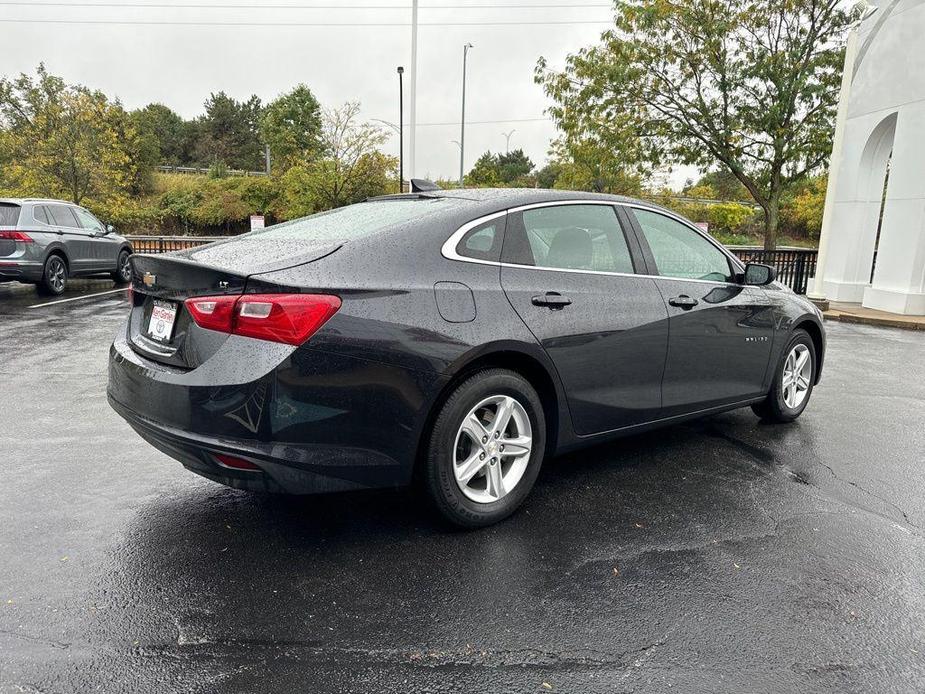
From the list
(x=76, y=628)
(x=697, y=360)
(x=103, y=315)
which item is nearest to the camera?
(x=76, y=628)

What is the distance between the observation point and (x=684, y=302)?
13.7 ft

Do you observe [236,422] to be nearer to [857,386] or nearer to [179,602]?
[179,602]

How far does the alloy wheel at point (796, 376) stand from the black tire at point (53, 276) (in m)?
12.1

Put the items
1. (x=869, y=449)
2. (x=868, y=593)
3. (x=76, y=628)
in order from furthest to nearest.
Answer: (x=869, y=449) → (x=868, y=593) → (x=76, y=628)

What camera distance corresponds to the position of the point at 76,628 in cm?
249

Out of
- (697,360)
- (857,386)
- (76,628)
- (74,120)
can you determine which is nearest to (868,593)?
(697,360)

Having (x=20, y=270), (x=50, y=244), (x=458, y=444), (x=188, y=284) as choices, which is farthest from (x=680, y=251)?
(x=50, y=244)

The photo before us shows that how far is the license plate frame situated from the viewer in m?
3.05

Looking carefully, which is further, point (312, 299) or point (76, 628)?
point (312, 299)

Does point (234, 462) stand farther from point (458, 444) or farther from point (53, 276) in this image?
point (53, 276)

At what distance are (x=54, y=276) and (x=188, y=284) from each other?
448 inches

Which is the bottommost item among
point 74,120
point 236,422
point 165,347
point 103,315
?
point 103,315

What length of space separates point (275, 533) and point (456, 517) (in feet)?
2.84

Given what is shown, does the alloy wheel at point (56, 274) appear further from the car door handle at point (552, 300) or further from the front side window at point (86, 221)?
the car door handle at point (552, 300)
